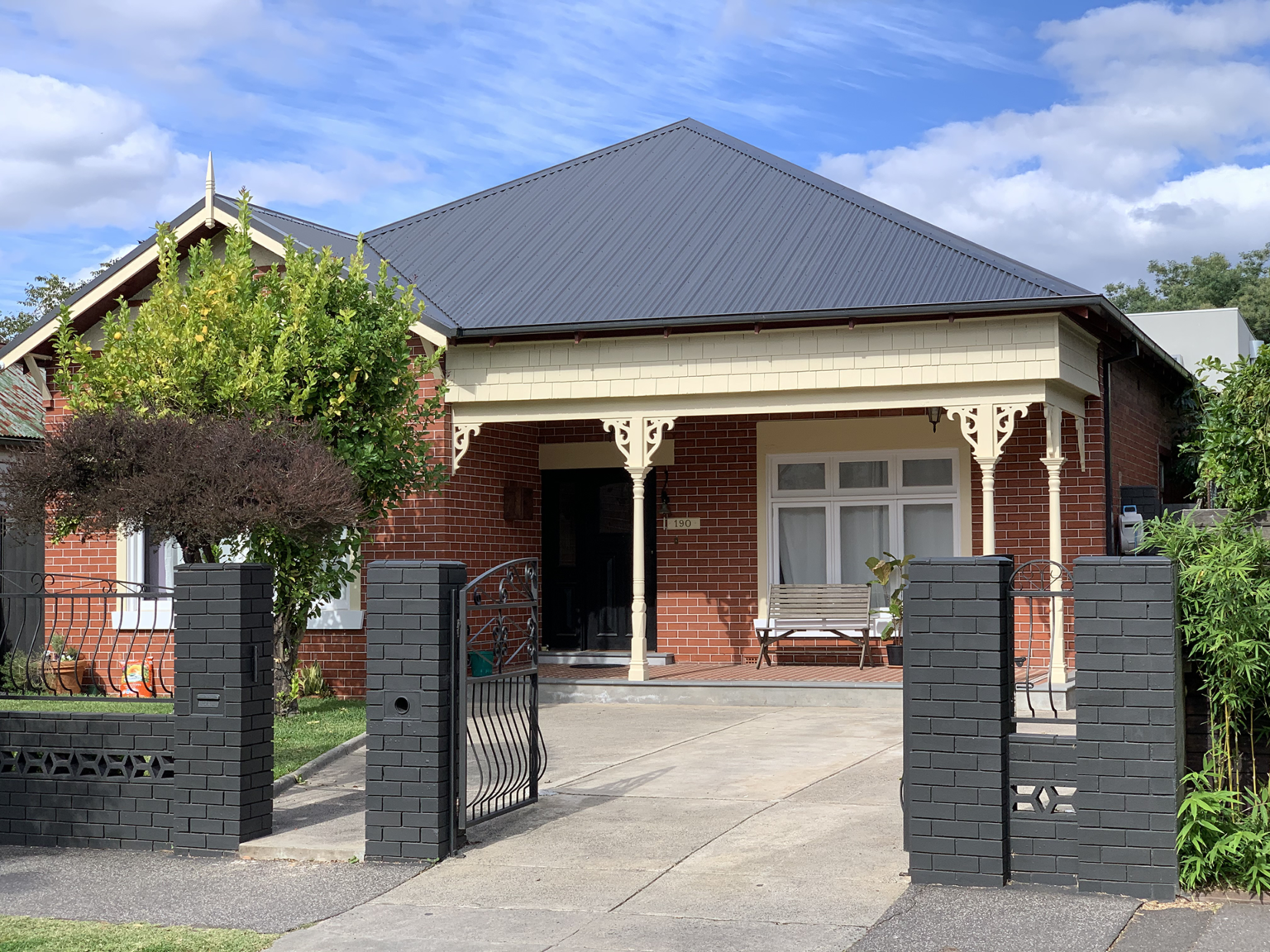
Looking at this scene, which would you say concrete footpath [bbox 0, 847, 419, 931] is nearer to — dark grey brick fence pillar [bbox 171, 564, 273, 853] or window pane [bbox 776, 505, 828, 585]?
dark grey brick fence pillar [bbox 171, 564, 273, 853]

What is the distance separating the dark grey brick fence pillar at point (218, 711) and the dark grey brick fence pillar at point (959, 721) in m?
3.41

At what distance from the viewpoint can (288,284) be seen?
11.7m

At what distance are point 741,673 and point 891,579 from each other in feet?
6.56

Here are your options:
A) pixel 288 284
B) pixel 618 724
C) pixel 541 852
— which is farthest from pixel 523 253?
pixel 541 852

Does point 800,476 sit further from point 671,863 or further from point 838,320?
point 671,863

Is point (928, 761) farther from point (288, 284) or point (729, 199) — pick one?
point (729, 199)

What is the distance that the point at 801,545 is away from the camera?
15.8 meters

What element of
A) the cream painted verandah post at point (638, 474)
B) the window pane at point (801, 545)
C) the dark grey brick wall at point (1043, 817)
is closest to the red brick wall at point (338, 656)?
the cream painted verandah post at point (638, 474)

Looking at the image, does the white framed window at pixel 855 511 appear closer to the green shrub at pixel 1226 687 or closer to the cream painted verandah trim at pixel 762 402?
the cream painted verandah trim at pixel 762 402

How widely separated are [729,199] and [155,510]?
869 cm

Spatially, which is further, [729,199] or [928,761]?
[729,199]

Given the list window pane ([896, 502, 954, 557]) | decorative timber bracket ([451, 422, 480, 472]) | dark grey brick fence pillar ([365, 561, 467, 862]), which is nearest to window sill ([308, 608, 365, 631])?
decorative timber bracket ([451, 422, 480, 472])

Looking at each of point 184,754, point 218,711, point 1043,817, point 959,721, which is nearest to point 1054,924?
point 1043,817

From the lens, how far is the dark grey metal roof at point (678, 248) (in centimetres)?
1345
